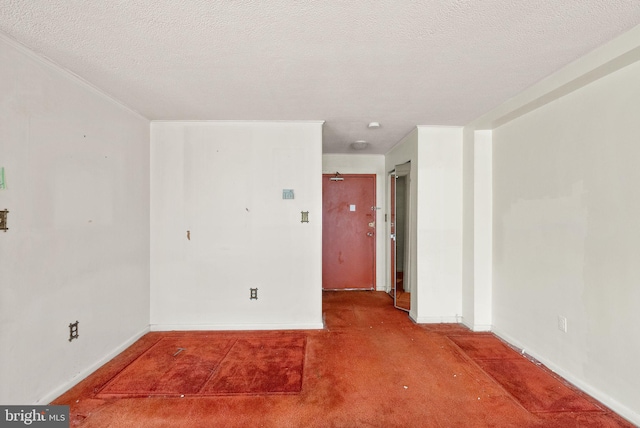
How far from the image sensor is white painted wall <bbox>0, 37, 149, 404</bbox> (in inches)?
66.2

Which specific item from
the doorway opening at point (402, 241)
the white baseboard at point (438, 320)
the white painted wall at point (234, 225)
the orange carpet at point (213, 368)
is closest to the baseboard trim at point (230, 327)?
the white painted wall at point (234, 225)

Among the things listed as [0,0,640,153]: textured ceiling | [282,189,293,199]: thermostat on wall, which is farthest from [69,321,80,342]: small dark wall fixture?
[282,189,293,199]: thermostat on wall

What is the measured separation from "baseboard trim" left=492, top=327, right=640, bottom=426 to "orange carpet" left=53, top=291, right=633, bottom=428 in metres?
0.05

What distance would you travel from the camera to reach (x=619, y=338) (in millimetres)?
1786

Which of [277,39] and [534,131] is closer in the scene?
[277,39]

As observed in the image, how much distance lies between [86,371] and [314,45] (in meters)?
2.97

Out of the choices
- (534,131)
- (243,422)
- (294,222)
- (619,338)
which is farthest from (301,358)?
(534,131)

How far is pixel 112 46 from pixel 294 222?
6.78 ft

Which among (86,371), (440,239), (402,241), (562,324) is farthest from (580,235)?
(86,371)

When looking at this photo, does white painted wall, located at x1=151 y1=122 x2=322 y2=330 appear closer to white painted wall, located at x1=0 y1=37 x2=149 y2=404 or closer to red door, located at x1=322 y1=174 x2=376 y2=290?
white painted wall, located at x1=0 y1=37 x2=149 y2=404

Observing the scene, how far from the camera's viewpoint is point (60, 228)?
6.54 ft

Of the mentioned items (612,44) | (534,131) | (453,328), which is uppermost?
(612,44)

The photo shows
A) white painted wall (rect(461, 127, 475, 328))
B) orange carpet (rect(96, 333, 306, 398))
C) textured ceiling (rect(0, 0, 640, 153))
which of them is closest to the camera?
textured ceiling (rect(0, 0, 640, 153))

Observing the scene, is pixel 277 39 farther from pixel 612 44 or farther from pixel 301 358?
pixel 301 358
